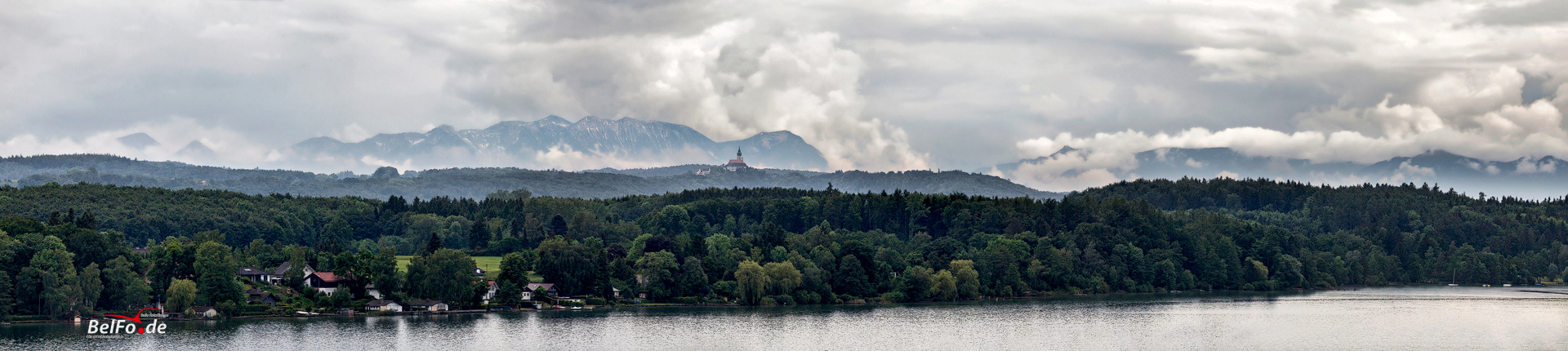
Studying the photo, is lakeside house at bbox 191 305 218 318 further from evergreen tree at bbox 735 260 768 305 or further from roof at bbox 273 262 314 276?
evergreen tree at bbox 735 260 768 305

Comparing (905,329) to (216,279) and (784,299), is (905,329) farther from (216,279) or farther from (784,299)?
(216,279)

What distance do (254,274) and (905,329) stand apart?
55.5 meters

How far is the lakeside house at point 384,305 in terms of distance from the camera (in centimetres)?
9238

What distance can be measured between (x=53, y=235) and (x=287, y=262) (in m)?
19.2

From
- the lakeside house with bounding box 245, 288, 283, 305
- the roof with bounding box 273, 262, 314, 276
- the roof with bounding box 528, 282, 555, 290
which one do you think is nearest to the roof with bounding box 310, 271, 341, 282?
the roof with bounding box 273, 262, 314, 276

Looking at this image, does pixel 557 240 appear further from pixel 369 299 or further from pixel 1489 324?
pixel 1489 324

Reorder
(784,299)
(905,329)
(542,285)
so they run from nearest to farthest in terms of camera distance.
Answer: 1. (905,329)
2. (542,285)
3. (784,299)

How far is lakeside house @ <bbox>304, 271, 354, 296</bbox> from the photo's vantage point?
95.6 metres

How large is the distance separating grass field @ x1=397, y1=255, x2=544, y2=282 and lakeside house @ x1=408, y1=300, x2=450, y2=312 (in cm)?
874

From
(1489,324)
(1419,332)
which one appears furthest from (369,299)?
(1489,324)

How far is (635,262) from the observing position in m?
111

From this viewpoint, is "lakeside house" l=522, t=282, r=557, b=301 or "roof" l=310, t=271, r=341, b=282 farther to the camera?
"lakeside house" l=522, t=282, r=557, b=301

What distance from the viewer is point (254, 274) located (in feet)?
322

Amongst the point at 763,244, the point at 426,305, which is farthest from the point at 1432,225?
the point at 426,305
